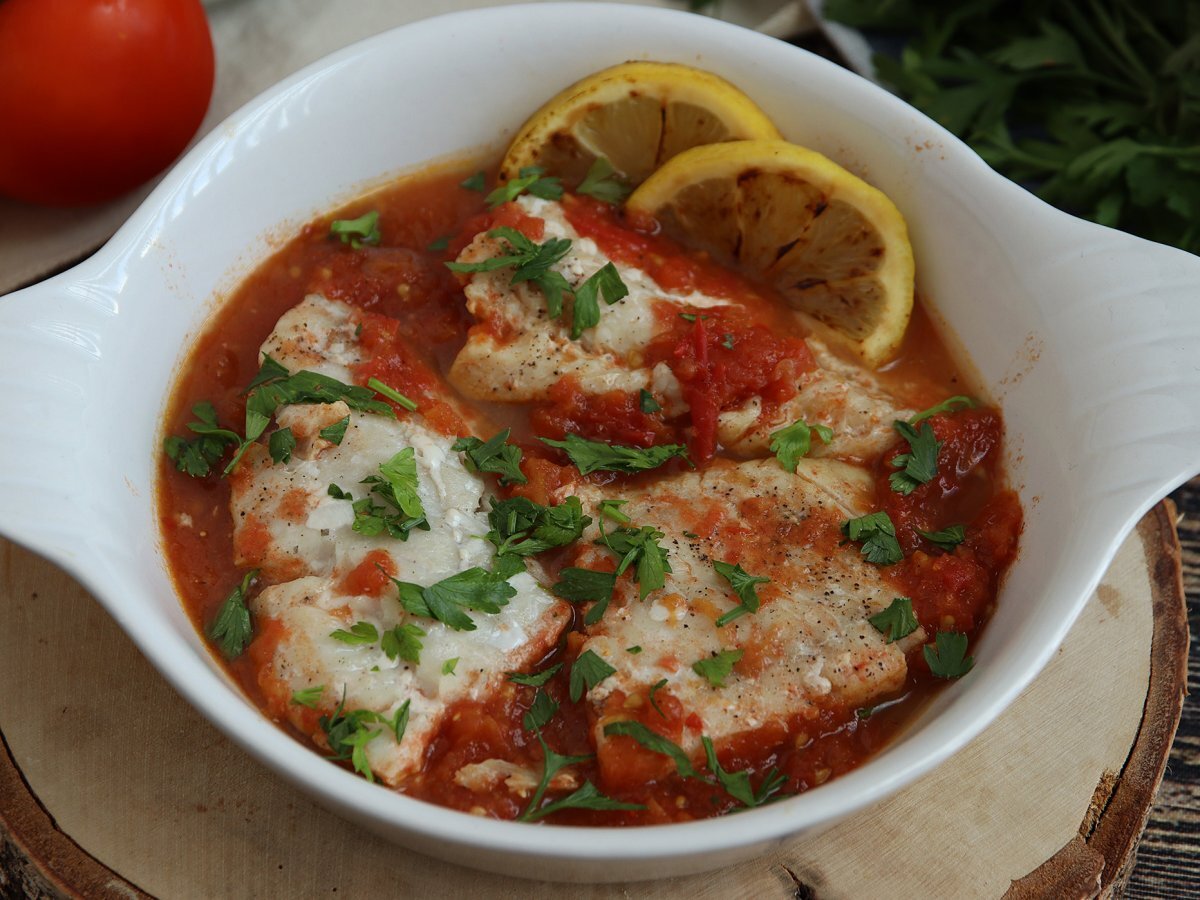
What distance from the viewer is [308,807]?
345cm

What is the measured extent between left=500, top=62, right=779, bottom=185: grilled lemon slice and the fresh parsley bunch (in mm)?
1624

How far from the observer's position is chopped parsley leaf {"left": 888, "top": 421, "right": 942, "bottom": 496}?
3846 mm

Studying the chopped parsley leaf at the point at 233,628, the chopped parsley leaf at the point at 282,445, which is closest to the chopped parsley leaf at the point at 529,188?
the chopped parsley leaf at the point at 282,445

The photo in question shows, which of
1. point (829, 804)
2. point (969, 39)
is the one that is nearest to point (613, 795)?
point (829, 804)

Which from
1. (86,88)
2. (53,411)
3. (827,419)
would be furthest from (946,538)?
(86,88)

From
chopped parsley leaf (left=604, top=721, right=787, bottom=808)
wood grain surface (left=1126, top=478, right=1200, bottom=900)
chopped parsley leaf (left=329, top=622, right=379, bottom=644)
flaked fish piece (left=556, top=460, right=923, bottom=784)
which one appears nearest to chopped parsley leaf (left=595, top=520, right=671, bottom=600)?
flaked fish piece (left=556, top=460, right=923, bottom=784)

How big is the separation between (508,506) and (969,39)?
3.85 meters

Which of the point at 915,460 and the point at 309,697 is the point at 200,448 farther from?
the point at 915,460

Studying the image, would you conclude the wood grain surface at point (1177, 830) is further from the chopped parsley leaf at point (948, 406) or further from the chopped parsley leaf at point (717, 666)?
the chopped parsley leaf at point (717, 666)

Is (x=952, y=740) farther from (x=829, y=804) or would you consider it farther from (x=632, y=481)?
(x=632, y=481)

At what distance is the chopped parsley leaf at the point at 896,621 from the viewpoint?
11.3 ft

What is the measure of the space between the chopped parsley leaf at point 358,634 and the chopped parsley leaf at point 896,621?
145cm

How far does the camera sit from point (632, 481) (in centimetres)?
393

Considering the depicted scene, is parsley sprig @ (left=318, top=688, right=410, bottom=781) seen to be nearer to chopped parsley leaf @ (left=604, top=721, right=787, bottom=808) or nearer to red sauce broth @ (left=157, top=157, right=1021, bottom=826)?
red sauce broth @ (left=157, top=157, right=1021, bottom=826)
